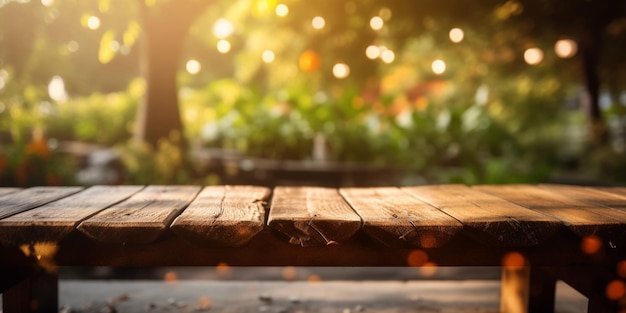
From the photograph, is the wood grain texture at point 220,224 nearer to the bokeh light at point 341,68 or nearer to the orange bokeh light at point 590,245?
the orange bokeh light at point 590,245

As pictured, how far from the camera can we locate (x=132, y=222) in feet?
5.29

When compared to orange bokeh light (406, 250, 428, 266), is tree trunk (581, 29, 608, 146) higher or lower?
higher

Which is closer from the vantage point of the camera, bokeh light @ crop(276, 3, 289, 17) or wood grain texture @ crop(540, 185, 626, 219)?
wood grain texture @ crop(540, 185, 626, 219)

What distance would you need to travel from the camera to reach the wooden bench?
1611mm

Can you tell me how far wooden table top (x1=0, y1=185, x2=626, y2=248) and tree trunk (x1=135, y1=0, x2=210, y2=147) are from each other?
16.2 feet

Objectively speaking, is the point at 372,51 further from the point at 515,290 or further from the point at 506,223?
the point at 506,223

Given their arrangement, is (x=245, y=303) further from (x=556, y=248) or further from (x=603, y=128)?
(x=603, y=128)

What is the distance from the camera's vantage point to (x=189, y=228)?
63.0 inches

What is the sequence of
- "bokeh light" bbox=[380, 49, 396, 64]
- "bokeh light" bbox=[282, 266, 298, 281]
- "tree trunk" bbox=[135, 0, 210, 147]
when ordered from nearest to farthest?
"bokeh light" bbox=[282, 266, 298, 281] < "tree trunk" bbox=[135, 0, 210, 147] < "bokeh light" bbox=[380, 49, 396, 64]

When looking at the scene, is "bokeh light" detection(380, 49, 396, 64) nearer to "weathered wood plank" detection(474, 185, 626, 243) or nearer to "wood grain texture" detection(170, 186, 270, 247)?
"weathered wood plank" detection(474, 185, 626, 243)

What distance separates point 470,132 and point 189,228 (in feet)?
23.5

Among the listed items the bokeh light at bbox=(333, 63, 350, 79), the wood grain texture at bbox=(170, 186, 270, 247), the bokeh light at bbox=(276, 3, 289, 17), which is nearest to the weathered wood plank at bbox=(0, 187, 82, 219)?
the wood grain texture at bbox=(170, 186, 270, 247)

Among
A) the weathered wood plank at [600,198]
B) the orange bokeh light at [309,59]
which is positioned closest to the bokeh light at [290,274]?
the weathered wood plank at [600,198]

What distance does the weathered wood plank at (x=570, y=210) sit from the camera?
1.68m
